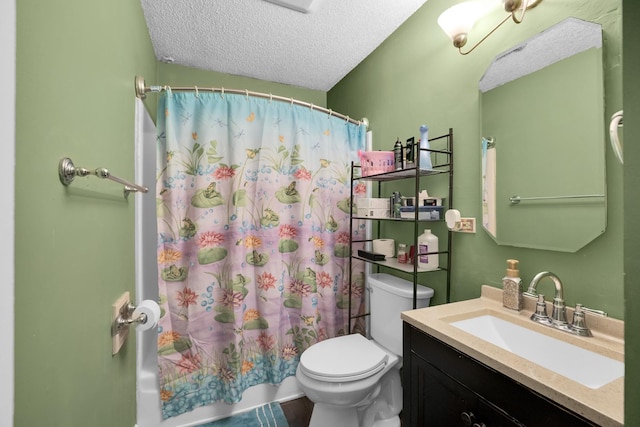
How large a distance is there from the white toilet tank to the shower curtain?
1.20 feet

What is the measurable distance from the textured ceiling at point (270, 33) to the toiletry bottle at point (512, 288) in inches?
59.8

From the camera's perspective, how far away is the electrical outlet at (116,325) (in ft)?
3.28

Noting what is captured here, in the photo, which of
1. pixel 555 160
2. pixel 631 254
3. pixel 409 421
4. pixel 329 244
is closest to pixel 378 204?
pixel 329 244

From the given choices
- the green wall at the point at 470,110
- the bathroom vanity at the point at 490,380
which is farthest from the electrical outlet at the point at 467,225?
the bathroom vanity at the point at 490,380

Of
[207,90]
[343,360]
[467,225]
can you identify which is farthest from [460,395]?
[207,90]

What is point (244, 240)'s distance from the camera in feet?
5.60

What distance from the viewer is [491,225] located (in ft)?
4.02

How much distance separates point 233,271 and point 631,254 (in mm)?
1653

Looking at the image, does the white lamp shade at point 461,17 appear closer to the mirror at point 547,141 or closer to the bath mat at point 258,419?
the mirror at point 547,141

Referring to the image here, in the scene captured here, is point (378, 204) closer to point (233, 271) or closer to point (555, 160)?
point (555, 160)

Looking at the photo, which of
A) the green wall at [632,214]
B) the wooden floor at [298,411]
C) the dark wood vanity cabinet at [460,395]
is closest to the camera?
the green wall at [632,214]

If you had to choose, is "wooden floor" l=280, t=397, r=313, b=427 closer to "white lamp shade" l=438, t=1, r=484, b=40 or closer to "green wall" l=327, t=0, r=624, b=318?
"green wall" l=327, t=0, r=624, b=318

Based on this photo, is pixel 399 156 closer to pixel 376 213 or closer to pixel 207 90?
pixel 376 213

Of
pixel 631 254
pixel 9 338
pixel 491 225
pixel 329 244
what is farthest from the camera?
pixel 329 244
